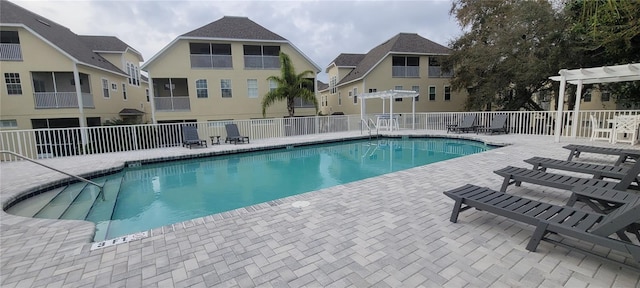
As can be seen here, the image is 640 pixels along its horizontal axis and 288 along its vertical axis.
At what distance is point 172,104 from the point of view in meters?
17.4

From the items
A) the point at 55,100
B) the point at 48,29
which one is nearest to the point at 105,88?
the point at 55,100

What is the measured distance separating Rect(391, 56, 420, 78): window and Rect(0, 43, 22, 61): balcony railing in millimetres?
23136

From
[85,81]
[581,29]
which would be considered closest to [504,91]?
[581,29]

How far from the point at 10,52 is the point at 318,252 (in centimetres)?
2166

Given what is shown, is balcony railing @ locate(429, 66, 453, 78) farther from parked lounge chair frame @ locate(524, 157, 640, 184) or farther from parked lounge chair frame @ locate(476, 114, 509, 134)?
parked lounge chair frame @ locate(524, 157, 640, 184)

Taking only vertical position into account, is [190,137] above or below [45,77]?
below

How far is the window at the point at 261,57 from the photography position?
60.8 feet

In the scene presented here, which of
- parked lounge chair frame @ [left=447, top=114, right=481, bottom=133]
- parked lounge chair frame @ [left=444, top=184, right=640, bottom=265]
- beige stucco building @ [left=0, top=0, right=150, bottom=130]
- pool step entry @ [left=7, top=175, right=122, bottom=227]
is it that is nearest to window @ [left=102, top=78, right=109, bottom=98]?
beige stucco building @ [left=0, top=0, right=150, bottom=130]

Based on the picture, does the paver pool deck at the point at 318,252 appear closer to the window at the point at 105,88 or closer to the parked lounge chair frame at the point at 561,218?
the parked lounge chair frame at the point at 561,218

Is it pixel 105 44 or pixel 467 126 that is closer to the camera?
pixel 467 126

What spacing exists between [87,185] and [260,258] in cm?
664

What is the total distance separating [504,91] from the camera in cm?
1694

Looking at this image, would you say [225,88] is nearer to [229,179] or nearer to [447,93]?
[229,179]

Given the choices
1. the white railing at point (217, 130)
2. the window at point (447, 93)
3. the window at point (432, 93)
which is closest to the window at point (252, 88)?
the white railing at point (217, 130)
